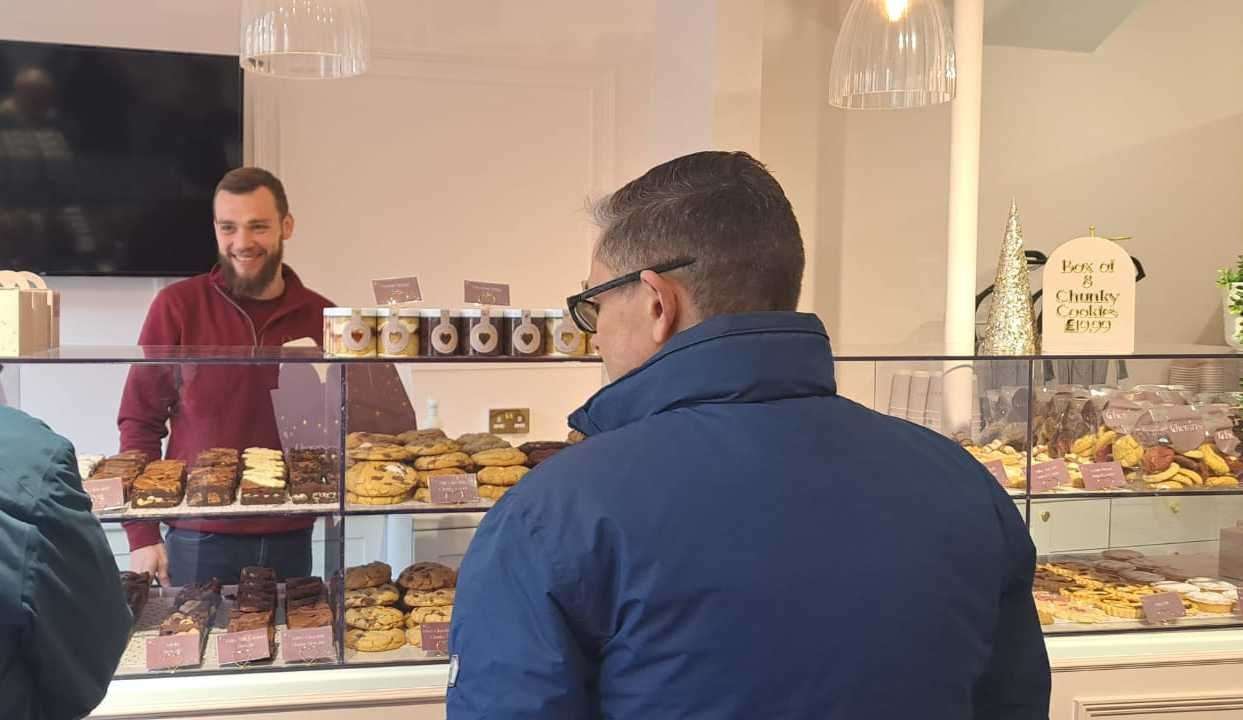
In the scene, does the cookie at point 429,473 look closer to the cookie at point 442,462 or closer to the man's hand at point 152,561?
the cookie at point 442,462

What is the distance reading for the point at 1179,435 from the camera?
282 cm

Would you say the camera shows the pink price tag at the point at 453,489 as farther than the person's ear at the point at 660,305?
Yes

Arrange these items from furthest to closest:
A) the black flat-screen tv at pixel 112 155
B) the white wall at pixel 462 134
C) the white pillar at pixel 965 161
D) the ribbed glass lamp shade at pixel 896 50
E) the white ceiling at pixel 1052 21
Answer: the white ceiling at pixel 1052 21
the white wall at pixel 462 134
the black flat-screen tv at pixel 112 155
the white pillar at pixel 965 161
the ribbed glass lamp shade at pixel 896 50

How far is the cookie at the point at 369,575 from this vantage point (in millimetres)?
2377

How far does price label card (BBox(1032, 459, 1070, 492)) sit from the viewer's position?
8.75 ft

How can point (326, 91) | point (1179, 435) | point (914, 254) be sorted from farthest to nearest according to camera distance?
1. point (914, 254)
2. point (326, 91)
3. point (1179, 435)

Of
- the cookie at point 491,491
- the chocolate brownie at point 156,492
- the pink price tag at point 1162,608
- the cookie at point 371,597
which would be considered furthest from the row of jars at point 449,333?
the pink price tag at point 1162,608

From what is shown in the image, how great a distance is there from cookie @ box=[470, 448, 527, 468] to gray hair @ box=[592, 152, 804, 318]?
52.5 inches

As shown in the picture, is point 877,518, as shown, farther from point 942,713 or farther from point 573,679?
point 573,679

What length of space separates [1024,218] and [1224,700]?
238 cm

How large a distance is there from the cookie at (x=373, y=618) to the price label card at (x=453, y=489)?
0.83 feet

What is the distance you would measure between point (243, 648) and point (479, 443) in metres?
0.66

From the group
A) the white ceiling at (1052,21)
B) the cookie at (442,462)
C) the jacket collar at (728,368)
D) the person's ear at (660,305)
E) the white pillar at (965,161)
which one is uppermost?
the white ceiling at (1052,21)

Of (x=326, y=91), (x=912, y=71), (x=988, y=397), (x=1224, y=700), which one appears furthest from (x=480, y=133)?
(x=1224, y=700)
